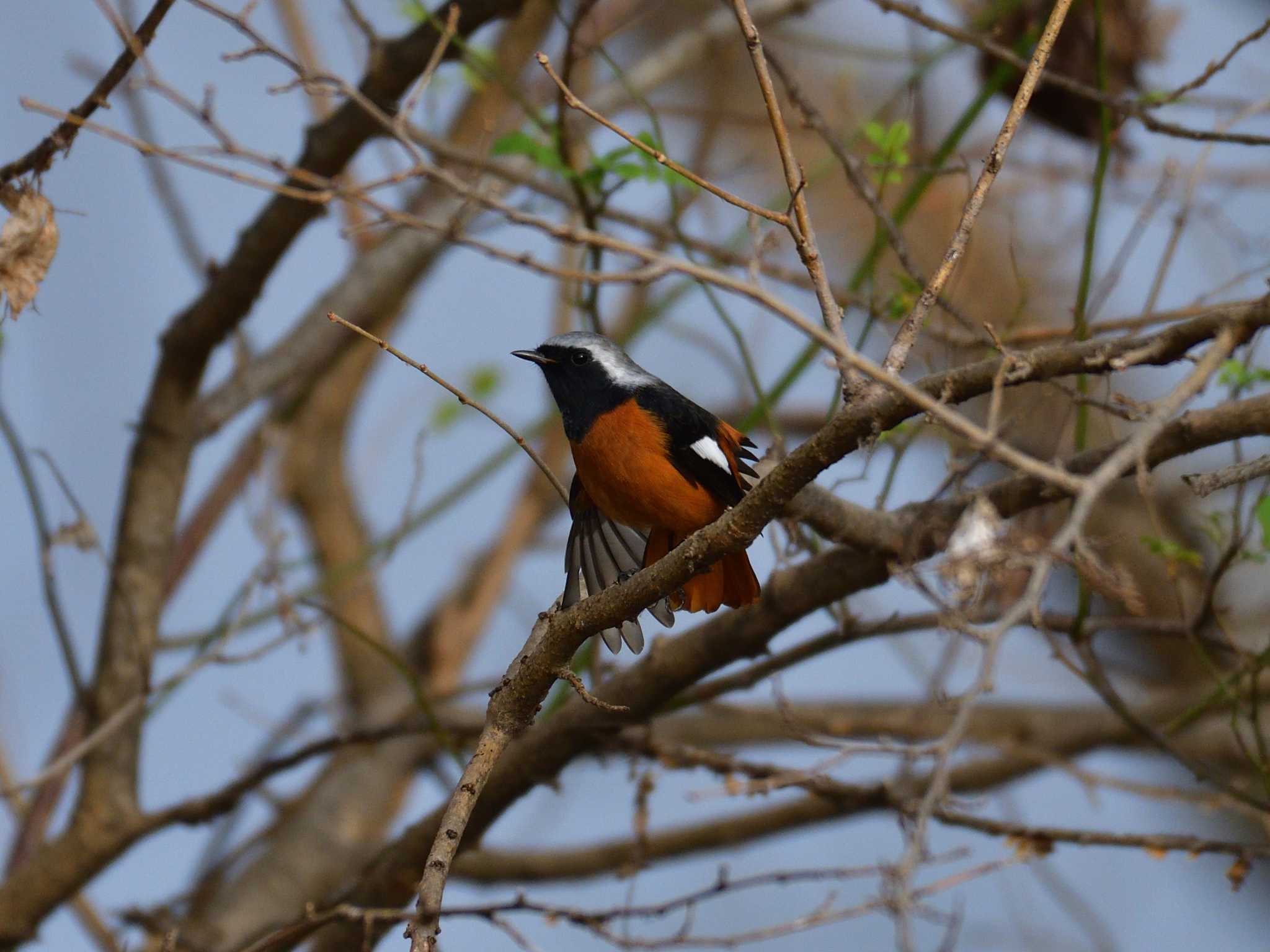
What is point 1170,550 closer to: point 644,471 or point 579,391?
point 644,471

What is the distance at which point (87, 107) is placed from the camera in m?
3.23

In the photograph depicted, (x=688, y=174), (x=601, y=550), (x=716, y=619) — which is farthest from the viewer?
(x=601, y=550)

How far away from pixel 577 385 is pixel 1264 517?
6.08ft

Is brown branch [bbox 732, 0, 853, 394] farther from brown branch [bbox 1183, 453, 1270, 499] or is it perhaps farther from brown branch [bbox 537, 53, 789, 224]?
brown branch [bbox 1183, 453, 1270, 499]

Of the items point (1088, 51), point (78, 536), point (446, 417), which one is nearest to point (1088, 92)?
point (1088, 51)

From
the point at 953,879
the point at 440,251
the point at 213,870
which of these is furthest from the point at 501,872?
the point at 953,879

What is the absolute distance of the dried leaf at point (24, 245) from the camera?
300 centimetres

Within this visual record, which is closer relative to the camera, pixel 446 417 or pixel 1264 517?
pixel 1264 517

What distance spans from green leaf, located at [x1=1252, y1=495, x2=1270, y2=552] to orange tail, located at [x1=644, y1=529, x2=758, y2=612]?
1238 mm

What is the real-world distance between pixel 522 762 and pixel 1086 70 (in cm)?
394

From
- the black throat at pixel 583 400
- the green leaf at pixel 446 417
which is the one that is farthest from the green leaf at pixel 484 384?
the black throat at pixel 583 400

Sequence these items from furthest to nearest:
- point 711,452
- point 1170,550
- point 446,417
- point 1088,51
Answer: point 446,417 < point 1088,51 < point 711,452 < point 1170,550

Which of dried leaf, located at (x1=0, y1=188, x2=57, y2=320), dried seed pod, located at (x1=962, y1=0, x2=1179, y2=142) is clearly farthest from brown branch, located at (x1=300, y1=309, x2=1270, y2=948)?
dried seed pod, located at (x1=962, y1=0, x2=1179, y2=142)

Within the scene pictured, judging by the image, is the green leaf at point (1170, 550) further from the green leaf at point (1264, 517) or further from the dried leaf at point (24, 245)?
the dried leaf at point (24, 245)
